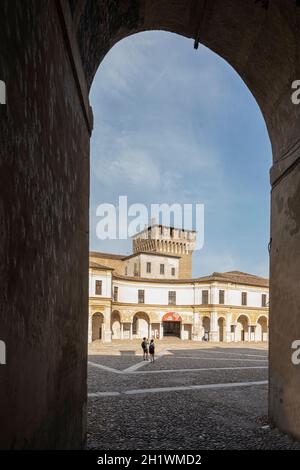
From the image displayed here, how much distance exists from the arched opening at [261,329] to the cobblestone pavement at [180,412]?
3351 cm

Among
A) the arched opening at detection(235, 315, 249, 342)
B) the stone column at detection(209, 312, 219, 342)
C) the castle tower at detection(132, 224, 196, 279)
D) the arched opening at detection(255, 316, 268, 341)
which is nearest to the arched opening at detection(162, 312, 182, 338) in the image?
the stone column at detection(209, 312, 219, 342)

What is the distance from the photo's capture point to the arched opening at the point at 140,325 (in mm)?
45750

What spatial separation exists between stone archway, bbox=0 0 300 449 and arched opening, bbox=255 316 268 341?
43043 mm

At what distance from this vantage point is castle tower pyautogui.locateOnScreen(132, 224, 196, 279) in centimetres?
6194

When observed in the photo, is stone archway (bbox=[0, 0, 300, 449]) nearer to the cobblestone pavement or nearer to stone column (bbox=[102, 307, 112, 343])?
the cobblestone pavement

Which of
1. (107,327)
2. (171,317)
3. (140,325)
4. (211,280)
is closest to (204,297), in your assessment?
(211,280)

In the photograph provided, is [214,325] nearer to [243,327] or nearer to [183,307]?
[183,307]

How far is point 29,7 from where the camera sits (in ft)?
10.1

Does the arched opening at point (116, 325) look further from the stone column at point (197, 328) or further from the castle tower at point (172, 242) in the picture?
the castle tower at point (172, 242)

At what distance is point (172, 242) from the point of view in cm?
6297

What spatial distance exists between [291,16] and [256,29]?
0.95m

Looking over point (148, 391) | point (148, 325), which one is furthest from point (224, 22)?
point (148, 325)

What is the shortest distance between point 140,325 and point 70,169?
141 feet
